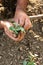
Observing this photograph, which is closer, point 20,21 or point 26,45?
point 20,21

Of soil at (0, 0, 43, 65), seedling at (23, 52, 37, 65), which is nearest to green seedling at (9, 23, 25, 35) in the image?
seedling at (23, 52, 37, 65)

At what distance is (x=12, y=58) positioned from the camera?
262 centimetres

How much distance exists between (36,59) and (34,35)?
A: 1.13 ft

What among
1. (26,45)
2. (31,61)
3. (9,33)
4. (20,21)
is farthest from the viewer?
(26,45)

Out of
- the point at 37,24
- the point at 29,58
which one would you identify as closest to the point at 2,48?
the point at 29,58

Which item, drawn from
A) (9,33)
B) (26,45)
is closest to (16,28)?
(9,33)

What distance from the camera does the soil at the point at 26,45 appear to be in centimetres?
263

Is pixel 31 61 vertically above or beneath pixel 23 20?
beneath

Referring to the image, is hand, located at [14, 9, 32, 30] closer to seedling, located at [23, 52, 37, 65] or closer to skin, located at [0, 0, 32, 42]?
skin, located at [0, 0, 32, 42]

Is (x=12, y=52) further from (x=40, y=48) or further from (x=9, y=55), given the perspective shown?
(x=40, y=48)

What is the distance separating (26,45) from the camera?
2.77m

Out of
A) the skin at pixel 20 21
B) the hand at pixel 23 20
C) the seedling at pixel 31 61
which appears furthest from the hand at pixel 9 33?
the seedling at pixel 31 61

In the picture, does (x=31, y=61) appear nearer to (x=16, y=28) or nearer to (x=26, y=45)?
(x=26, y=45)

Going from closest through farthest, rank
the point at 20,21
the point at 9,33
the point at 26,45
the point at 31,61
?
1. the point at 9,33
2. the point at 20,21
3. the point at 31,61
4. the point at 26,45
